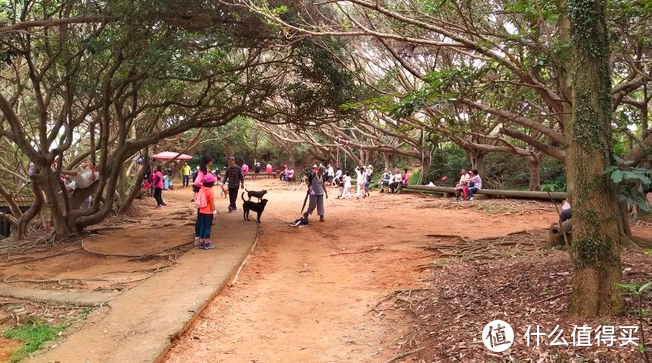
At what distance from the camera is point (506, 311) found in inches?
167

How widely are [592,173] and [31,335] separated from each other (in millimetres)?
5260

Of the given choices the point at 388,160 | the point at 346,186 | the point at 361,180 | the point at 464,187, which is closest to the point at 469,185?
the point at 464,187

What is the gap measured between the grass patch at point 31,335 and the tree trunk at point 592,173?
4.64 metres

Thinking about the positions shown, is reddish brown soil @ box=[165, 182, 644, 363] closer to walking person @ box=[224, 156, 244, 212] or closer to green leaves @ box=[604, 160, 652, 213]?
green leaves @ box=[604, 160, 652, 213]

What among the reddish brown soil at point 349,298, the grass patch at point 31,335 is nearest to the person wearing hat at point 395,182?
the reddish brown soil at point 349,298

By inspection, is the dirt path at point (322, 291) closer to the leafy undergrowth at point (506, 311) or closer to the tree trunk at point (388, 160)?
the leafy undergrowth at point (506, 311)

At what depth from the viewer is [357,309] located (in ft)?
18.6

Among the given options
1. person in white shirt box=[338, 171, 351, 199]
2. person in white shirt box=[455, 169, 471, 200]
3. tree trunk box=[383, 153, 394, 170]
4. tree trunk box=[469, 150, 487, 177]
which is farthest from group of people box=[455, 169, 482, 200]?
tree trunk box=[383, 153, 394, 170]

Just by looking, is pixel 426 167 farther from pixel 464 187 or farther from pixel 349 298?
pixel 349 298

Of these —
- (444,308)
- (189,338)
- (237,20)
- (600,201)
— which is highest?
(237,20)

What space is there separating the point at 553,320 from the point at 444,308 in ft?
4.23

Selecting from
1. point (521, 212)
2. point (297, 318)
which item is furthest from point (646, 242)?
point (521, 212)

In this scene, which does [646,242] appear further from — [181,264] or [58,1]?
[58,1]

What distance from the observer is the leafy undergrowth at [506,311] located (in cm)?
341
